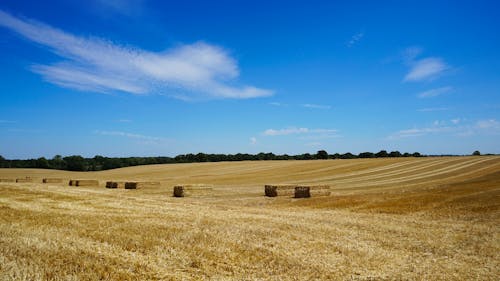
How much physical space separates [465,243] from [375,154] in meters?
103

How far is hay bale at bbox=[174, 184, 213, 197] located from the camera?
27719 millimetres

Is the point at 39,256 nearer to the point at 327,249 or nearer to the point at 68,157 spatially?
the point at 327,249

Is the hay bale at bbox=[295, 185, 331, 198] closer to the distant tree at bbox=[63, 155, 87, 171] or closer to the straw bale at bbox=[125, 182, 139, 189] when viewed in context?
the straw bale at bbox=[125, 182, 139, 189]

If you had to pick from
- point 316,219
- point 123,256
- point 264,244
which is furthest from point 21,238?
point 316,219

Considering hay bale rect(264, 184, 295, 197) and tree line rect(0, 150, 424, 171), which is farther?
tree line rect(0, 150, 424, 171)

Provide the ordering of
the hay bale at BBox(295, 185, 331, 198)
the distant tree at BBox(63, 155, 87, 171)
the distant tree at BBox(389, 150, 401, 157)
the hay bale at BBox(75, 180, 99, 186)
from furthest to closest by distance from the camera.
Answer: the distant tree at BBox(389, 150, 401, 157), the distant tree at BBox(63, 155, 87, 171), the hay bale at BBox(75, 180, 99, 186), the hay bale at BBox(295, 185, 331, 198)

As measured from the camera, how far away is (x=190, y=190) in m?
28.2

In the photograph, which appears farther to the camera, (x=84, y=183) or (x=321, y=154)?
(x=321, y=154)

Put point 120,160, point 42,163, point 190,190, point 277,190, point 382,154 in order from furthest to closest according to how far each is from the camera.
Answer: point 382,154 → point 120,160 → point 42,163 → point 190,190 → point 277,190

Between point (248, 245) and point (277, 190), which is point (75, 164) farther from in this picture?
point (248, 245)

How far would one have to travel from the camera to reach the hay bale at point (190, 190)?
27.7m

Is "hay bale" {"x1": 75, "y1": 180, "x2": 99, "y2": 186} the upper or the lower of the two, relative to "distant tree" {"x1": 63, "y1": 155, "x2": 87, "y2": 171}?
lower

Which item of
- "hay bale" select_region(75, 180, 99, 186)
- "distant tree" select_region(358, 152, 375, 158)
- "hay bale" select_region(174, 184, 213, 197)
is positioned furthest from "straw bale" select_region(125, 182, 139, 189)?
"distant tree" select_region(358, 152, 375, 158)

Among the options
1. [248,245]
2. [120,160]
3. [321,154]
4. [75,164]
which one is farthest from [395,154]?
[248,245]
